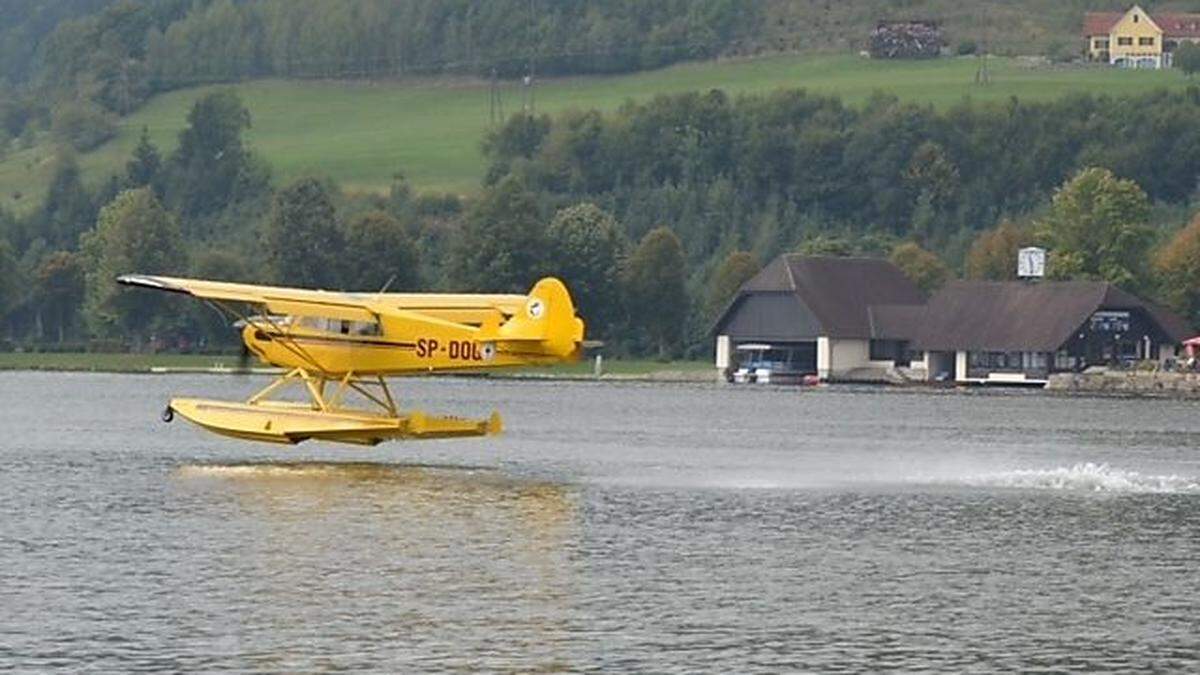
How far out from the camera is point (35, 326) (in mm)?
136000

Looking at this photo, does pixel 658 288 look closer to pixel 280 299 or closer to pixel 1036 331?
pixel 1036 331

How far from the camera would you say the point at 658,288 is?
125m

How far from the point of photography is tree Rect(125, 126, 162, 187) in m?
170

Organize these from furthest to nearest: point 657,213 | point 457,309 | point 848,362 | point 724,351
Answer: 1. point 657,213
2. point 848,362
3. point 724,351
4. point 457,309

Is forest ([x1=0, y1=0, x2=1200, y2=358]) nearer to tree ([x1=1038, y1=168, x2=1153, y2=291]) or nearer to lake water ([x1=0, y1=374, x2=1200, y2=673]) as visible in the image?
tree ([x1=1038, y1=168, x2=1153, y2=291])

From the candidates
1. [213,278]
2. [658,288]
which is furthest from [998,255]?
[213,278]

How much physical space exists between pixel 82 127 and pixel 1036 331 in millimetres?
89119

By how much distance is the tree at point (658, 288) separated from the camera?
12481 cm

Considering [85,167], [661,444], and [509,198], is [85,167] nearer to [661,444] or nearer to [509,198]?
[509,198]

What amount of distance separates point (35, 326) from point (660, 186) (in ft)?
136

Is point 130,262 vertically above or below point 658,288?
above

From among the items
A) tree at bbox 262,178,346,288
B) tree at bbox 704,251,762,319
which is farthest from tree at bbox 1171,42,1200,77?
tree at bbox 262,178,346,288

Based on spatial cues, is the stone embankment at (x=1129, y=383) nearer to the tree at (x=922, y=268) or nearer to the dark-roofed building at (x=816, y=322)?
the dark-roofed building at (x=816, y=322)

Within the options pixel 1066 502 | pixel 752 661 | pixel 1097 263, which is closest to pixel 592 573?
pixel 752 661
